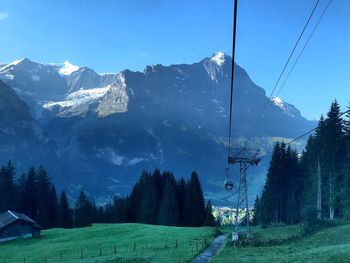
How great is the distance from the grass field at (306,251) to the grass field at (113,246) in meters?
5.09

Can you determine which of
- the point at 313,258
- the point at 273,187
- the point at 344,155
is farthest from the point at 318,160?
the point at 313,258

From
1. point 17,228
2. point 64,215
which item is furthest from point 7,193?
point 17,228

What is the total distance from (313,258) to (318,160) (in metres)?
46.1

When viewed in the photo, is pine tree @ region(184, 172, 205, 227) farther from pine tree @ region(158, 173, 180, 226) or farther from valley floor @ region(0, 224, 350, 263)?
valley floor @ region(0, 224, 350, 263)

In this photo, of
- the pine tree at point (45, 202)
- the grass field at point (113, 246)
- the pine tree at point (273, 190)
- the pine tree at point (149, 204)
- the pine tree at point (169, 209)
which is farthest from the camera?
the pine tree at point (45, 202)

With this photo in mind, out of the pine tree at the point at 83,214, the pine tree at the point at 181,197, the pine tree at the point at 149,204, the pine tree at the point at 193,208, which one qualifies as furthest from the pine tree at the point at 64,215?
the pine tree at the point at 193,208

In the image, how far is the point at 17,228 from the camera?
9494 cm

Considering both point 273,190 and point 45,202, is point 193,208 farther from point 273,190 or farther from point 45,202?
point 45,202

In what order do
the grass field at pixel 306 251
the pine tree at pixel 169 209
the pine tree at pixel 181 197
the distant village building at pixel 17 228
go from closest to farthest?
the grass field at pixel 306 251 → the distant village building at pixel 17 228 → the pine tree at pixel 169 209 → the pine tree at pixel 181 197

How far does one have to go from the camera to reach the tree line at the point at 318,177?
72.5 m

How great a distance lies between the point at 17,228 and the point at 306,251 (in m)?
70.5

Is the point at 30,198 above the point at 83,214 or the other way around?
above

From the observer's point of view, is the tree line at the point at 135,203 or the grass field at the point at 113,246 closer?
the grass field at the point at 113,246

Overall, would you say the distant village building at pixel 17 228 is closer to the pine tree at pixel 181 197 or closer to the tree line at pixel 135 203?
the tree line at pixel 135 203
